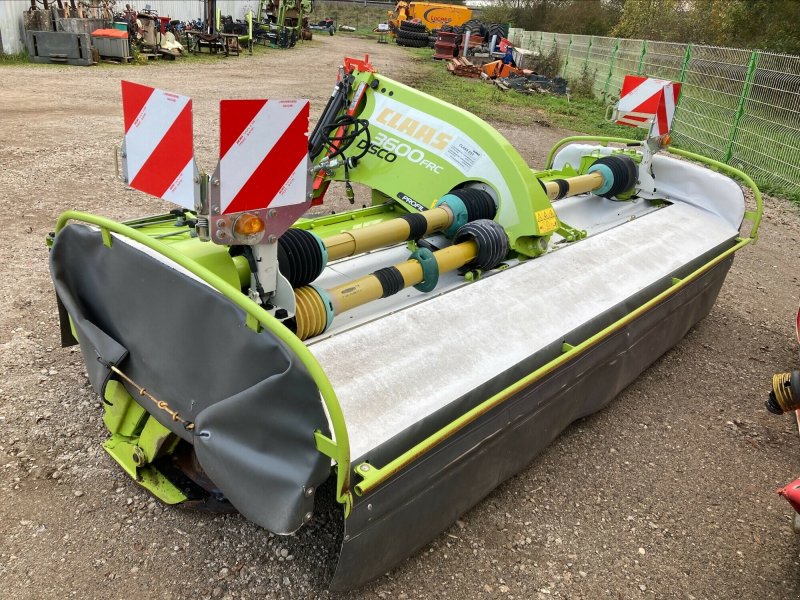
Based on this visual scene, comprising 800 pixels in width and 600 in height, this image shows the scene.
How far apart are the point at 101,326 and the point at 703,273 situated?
335 cm

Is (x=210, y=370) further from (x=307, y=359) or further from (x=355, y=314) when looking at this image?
(x=355, y=314)

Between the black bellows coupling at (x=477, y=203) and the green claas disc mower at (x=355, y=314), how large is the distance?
0.04 feet

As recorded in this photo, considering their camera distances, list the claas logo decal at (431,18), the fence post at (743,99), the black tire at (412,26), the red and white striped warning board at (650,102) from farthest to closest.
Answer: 1. the claas logo decal at (431,18)
2. the black tire at (412,26)
3. the fence post at (743,99)
4. the red and white striped warning board at (650,102)

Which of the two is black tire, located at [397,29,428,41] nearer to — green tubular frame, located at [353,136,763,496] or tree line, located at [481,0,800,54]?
tree line, located at [481,0,800,54]

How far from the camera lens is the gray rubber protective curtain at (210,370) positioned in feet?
6.12

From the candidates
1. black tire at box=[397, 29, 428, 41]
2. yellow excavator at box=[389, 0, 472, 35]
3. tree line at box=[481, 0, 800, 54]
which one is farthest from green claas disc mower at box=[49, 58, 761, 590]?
yellow excavator at box=[389, 0, 472, 35]

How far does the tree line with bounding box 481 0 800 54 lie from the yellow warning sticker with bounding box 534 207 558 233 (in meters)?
17.2

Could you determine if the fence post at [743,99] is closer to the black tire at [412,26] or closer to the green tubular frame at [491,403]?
the green tubular frame at [491,403]

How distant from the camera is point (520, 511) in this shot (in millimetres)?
2855

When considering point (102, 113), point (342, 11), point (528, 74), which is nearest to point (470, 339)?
point (102, 113)

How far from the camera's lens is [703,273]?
13.1ft

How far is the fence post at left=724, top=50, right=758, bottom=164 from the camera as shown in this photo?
959 centimetres

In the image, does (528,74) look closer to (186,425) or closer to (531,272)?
(531,272)

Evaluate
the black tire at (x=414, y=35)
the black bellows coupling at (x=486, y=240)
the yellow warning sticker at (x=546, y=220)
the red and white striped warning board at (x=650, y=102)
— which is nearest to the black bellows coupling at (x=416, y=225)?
the black bellows coupling at (x=486, y=240)
